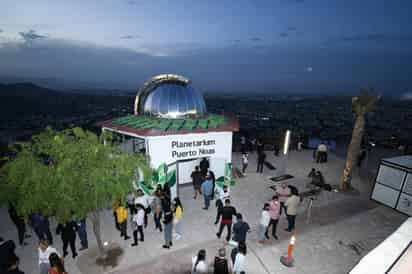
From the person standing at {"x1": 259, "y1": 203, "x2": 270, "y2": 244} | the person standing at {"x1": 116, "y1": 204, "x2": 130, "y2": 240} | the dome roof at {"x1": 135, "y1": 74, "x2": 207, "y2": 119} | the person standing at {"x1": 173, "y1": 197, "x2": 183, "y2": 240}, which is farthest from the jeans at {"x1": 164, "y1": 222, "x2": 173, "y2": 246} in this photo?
the dome roof at {"x1": 135, "y1": 74, "x2": 207, "y2": 119}

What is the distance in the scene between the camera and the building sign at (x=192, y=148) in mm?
9583

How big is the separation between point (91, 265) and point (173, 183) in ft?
14.0

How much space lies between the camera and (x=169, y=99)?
11062mm

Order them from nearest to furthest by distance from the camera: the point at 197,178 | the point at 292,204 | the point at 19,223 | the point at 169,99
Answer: the point at 19,223, the point at 292,204, the point at 197,178, the point at 169,99

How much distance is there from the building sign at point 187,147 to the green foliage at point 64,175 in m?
3.27

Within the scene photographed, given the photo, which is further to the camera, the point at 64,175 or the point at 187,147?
the point at 187,147

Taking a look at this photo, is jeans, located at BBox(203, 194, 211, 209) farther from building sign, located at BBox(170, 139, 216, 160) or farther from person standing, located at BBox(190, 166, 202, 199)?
building sign, located at BBox(170, 139, 216, 160)

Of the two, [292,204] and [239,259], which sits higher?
[292,204]

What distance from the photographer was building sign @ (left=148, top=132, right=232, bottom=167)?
30.2 feet

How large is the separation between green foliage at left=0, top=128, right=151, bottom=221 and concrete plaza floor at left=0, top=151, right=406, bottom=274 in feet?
8.83

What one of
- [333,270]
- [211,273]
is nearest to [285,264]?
[333,270]

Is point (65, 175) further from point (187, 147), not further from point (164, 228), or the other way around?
point (187, 147)

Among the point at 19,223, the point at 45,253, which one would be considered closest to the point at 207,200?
the point at 45,253

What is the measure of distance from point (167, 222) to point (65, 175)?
343 centimetres
